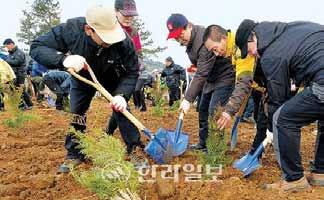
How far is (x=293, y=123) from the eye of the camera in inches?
152

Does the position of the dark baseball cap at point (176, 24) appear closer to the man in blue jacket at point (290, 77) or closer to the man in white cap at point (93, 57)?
the man in white cap at point (93, 57)

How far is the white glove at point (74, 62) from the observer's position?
431 cm

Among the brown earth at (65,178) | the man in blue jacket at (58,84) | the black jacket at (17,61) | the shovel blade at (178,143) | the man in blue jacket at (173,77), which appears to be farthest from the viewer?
the man in blue jacket at (173,77)

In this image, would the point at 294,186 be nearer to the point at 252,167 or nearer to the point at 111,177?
the point at 252,167

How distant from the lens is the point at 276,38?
388 centimetres

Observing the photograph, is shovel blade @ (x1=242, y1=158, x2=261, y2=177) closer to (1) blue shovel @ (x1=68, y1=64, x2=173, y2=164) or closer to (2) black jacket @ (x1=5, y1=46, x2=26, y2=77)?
(1) blue shovel @ (x1=68, y1=64, x2=173, y2=164)

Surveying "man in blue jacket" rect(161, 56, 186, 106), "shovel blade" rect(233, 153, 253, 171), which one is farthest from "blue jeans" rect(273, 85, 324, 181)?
"man in blue jacket" rect(161, 56, 186, 106)

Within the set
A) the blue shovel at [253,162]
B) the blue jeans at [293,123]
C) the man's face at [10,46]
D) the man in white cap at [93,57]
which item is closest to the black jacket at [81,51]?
the man in white cap at [93,57]

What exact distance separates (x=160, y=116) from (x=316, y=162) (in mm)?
5089

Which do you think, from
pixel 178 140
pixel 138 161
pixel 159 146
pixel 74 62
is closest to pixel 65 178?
pixel 138 161

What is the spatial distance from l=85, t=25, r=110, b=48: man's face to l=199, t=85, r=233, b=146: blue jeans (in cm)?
154

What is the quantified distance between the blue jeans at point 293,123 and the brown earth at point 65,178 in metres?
0.26

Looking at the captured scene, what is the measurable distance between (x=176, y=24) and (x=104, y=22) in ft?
3.76

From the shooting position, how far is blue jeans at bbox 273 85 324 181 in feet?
12.4
